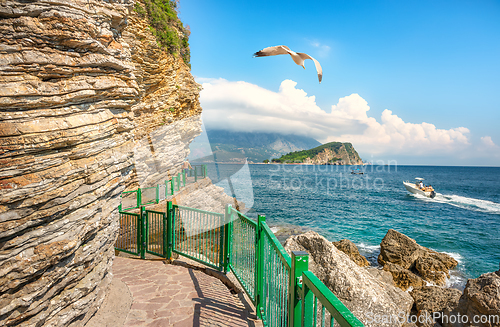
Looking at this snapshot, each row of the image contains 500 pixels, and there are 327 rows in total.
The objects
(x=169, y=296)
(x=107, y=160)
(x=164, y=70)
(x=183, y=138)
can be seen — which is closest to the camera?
(x=107, y=160)

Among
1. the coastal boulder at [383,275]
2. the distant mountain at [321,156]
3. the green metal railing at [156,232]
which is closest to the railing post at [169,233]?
the green metal railing at [156,232]

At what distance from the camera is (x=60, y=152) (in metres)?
3.49

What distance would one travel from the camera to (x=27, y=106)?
316cm

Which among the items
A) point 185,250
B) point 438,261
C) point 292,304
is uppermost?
point 292,304

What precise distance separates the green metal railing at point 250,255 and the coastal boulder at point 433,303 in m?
4.19

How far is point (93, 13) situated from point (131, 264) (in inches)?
226

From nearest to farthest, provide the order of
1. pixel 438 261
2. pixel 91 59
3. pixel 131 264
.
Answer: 1. pixel 91 59
2. pixel 131 264
3. pixel 438 261

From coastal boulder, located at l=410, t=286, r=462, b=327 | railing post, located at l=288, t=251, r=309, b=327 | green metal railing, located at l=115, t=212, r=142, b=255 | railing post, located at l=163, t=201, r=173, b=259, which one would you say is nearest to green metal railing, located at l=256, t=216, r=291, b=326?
railing post, located at l=288, t=251, r=309, b=327

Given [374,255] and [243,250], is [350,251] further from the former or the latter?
[243,250]

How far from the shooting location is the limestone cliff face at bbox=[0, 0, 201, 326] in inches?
114

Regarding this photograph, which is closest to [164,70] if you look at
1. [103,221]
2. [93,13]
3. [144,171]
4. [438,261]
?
[144,171]

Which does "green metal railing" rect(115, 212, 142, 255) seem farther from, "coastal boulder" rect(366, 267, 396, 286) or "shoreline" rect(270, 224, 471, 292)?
"coastal boulder" rect(366, 267, 396, 286)

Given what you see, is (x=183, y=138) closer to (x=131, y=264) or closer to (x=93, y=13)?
(x=131, y=264)

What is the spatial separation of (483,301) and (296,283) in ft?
21.2
